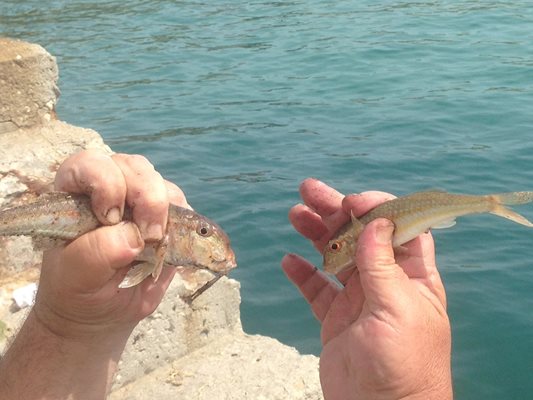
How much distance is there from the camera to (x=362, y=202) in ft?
11.7

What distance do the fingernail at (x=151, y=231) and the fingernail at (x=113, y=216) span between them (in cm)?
9

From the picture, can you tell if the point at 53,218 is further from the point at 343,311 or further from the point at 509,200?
the point at 509,200

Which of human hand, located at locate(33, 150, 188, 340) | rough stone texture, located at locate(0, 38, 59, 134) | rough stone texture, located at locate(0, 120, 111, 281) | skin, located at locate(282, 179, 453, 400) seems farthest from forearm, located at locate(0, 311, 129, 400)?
rough stone texture, located at locate(0, 38, 59, 134)

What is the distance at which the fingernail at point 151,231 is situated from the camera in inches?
115

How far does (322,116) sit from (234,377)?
843cm

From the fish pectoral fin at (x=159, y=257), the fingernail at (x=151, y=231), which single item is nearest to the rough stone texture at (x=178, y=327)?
the fish pectoral fin at (x=159, y=257)

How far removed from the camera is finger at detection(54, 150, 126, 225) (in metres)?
2.87

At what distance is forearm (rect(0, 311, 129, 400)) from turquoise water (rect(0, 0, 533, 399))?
344cm

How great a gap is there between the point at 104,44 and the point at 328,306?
16.2m

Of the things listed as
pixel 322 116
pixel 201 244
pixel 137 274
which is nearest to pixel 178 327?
pixel 201 244

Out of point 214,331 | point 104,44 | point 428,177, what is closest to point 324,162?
point 428,177

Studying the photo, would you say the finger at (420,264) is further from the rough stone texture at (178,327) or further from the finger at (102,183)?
the rough stone texture at (178,327)

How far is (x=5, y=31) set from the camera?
19.5m

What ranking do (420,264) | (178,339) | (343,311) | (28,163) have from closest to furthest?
(420,264), (343,311), (178,339), (28,163)
